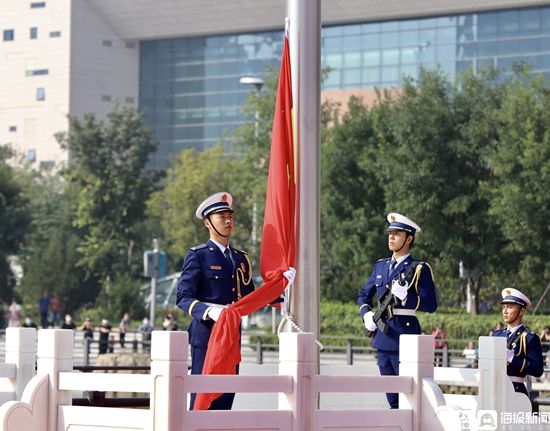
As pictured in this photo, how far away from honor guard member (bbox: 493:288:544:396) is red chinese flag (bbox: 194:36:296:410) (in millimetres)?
2499

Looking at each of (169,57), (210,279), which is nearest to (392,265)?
(210,279)

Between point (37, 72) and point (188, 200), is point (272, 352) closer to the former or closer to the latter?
point (188, 200)

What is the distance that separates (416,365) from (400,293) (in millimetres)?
1796

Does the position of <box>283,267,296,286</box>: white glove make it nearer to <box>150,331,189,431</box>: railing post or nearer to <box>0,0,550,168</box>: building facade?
<box>150,331,189,431</box>: railing post

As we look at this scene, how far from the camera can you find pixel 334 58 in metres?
101

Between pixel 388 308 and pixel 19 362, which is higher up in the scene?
pixel 388 308

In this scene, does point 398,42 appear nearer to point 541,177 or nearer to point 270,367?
point 541,177

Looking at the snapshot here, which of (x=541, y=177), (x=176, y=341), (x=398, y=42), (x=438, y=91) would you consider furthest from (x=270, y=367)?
(x=398, y=42)

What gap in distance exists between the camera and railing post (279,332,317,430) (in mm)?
9719

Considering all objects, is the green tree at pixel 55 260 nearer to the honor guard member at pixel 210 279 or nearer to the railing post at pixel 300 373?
the honor guard member at pixel 210 279

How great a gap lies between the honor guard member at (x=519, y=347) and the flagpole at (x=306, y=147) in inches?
89.1

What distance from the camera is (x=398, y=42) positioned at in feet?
321

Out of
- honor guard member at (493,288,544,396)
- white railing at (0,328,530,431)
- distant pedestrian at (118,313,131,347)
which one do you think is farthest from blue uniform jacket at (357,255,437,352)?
distant pedestrian at (118,313,131,347)

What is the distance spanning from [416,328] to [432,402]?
2015 millimetres
